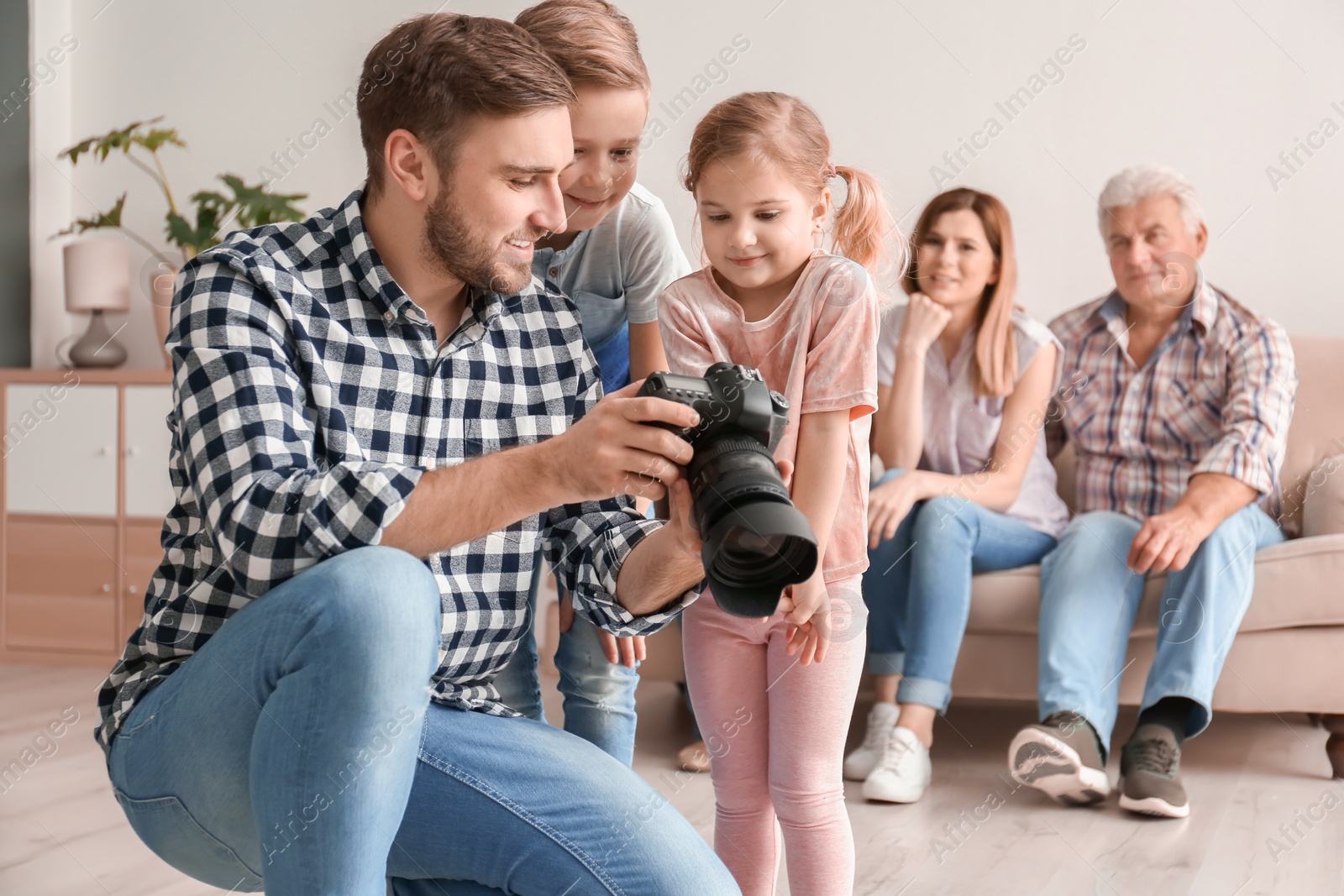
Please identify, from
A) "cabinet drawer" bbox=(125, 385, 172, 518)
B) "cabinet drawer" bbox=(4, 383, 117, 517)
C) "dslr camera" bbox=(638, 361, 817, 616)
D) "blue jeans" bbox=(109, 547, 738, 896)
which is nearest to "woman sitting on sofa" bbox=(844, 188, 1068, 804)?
"blue jeans" bbox=(109, 547, 738, 896)

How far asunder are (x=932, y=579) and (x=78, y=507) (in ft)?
7.31

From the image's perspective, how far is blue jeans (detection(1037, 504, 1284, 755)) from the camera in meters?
1.86

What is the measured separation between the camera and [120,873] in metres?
1.53

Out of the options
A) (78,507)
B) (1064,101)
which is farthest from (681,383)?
(78,507)

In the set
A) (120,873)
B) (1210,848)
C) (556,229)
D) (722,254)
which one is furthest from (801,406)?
(120,873)

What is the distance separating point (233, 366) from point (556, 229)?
305 mm

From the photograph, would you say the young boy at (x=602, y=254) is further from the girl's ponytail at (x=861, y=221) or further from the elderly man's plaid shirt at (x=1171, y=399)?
the elderly man's plaid shirt at (x=1171, y=399)

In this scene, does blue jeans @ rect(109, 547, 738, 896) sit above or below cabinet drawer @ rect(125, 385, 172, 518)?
above

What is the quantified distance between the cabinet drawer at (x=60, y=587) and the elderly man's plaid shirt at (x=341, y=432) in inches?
89.0

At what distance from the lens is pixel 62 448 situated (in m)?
2.94

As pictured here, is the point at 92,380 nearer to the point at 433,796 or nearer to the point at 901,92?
the point at 901,92

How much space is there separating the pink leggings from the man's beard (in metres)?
0.40

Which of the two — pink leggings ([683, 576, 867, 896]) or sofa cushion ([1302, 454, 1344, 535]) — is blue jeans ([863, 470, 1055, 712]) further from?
pink leggings ([683, 576, 867, 896])

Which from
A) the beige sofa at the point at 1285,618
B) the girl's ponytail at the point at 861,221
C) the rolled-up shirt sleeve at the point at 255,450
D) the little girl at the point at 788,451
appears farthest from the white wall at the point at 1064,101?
the rolled-up shirt sleeve at the point at 255,450
